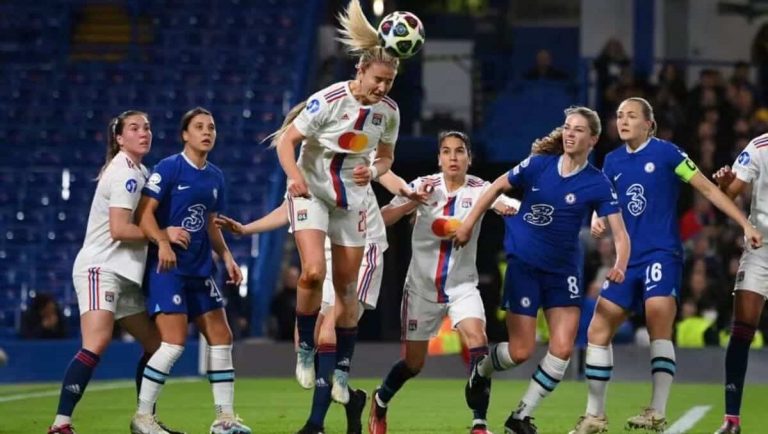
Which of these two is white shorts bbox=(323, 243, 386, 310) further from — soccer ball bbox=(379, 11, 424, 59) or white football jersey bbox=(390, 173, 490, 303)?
soccer ball bbox=(379, 11, 424, 59)

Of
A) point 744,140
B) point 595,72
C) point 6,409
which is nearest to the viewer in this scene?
point 6,409

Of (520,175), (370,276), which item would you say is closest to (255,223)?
(370,276)

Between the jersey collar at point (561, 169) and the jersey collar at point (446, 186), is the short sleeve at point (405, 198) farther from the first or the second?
the jersey collar at point (561, 169)

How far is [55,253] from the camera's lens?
21.2 meters

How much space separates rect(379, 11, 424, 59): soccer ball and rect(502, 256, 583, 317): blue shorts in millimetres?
1522

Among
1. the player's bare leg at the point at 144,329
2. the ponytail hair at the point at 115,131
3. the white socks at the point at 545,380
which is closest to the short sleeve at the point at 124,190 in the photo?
the ponytail hair at the point at 115,131

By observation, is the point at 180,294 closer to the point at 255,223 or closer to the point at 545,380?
the point at 255,223

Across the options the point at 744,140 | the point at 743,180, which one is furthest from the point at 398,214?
the point at 744,140

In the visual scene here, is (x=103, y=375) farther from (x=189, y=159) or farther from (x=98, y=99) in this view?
(x=189, y=159)

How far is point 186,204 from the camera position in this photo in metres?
10.2

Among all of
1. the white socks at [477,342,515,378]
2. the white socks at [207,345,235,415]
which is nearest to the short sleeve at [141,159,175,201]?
the white socks at [207,345,235,415]

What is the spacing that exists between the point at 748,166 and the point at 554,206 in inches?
52.4

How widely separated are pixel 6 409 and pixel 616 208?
5.67m

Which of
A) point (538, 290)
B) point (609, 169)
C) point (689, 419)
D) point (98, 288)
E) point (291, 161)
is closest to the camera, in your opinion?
point (291, 161)
